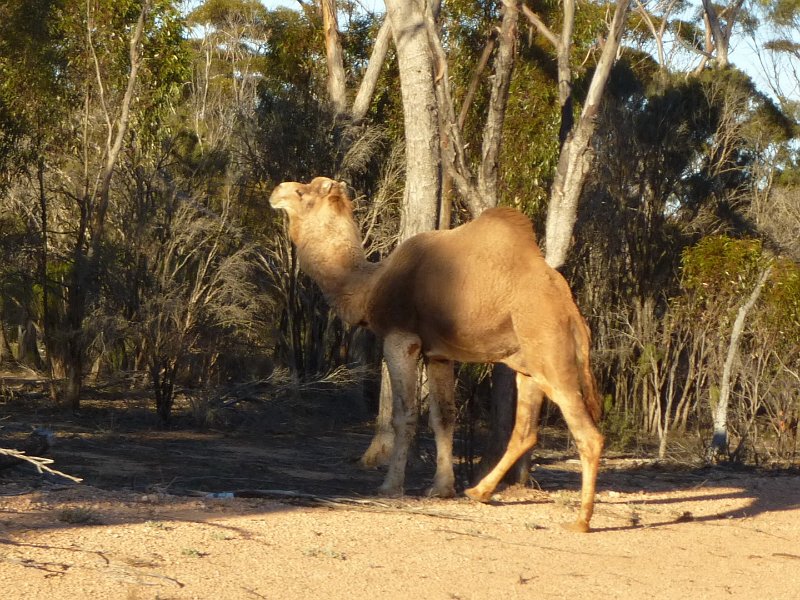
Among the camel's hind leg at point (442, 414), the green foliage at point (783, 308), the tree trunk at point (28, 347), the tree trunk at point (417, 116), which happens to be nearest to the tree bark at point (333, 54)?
the tree trunk at point (28, 347)

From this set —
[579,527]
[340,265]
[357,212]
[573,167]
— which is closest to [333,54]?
[357,212]

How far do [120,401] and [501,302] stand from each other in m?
9.71

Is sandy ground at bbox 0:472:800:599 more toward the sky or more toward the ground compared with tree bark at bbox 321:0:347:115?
more toward the ground

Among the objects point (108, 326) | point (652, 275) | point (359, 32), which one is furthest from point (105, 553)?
point (359, 32)

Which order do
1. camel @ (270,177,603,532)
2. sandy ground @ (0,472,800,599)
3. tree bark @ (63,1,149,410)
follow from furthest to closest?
tree bark @ (63,1,149,410) < camel @ (270,177,603,532) < sandy ground @ (0,472,800,599)

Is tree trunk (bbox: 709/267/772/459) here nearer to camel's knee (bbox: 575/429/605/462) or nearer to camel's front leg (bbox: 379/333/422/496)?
camel's front leg (bbox: 379/333/422/496)

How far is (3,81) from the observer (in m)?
16.5

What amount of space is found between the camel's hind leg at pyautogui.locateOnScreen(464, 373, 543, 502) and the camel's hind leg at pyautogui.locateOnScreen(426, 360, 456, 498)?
0.31 m

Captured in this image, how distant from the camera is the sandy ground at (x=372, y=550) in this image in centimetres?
597

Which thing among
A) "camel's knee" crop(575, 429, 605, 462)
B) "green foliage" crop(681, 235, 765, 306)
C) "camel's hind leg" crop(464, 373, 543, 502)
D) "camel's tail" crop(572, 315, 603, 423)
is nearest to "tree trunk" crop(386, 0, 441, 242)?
"camel's hind leg" crop(464, 373, 543, 502)

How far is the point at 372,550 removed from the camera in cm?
707

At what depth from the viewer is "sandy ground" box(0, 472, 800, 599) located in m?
5.97

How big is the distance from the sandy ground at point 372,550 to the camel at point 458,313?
620mm

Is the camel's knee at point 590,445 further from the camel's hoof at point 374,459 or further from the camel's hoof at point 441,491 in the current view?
the camel's hoof at point 374,459
